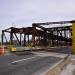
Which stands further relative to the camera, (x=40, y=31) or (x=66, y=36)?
(x=66, y=36)

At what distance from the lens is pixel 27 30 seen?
76688mm

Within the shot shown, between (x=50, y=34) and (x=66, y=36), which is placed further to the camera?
(x=66, y=36)

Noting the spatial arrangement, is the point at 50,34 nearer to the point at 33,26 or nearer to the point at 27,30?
the point at 27,30

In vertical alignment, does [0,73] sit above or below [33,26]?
below

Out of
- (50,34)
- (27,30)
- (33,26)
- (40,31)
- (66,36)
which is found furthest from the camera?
(66,36)

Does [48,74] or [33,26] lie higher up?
[33,26]

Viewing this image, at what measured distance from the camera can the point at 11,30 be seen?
7900 centimetres

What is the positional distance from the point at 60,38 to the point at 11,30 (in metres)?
40.4

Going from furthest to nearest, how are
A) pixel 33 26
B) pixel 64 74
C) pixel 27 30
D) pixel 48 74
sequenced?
pixel 27 30, pixel 33 26, pixel 64 74, pixel 48 74

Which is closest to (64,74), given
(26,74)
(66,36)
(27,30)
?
(26,74)

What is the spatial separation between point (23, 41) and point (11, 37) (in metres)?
19.2

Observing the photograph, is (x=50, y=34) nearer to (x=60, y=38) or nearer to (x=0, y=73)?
(x=60, y=38)

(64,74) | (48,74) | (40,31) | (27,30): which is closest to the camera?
(48,74)

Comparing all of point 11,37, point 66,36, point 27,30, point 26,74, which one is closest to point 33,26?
point 27,30
